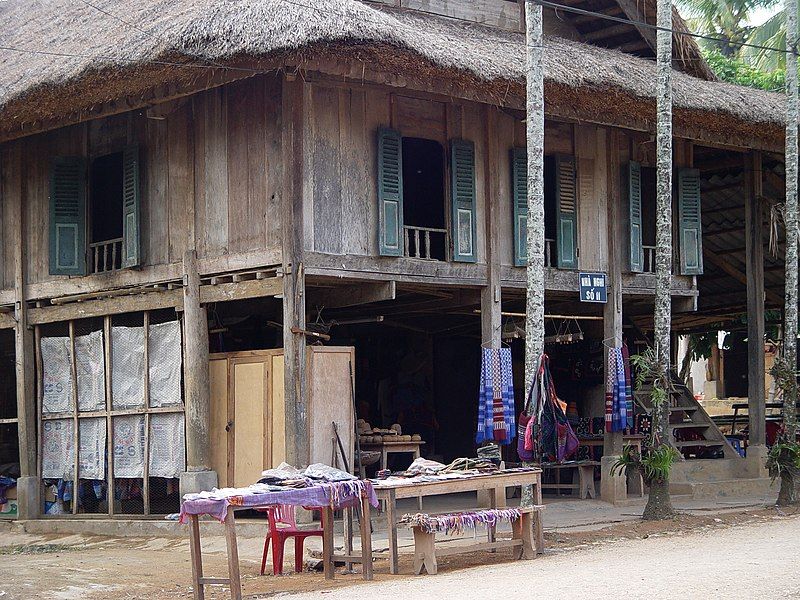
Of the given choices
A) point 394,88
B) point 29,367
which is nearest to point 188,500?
point 394,88

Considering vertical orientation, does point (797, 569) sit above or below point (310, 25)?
below

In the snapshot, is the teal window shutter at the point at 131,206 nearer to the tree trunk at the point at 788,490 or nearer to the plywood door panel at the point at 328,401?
the plywood door panel at the point at 328,401

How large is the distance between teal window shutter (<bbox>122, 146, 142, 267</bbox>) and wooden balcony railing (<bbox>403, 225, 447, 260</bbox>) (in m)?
3.34

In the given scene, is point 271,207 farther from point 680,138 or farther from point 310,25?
point 680,138

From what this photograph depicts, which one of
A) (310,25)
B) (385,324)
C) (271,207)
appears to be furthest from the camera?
(385,324)

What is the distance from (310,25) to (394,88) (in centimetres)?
205

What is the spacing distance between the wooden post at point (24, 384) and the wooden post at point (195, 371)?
319 cm

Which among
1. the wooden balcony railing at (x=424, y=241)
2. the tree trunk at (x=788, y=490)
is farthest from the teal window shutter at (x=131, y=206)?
the tree trunk at (x=788, y=490)

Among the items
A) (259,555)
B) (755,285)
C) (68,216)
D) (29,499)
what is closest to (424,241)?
(68,216)

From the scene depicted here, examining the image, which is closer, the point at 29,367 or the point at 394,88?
the point at 394,88

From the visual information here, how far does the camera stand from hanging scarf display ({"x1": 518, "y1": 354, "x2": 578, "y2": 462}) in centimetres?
1348

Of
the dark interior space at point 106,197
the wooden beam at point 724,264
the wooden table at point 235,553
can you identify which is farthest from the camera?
the wooden beam at point 724,264

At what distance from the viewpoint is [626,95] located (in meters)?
15.2

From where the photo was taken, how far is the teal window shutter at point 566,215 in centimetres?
1625
